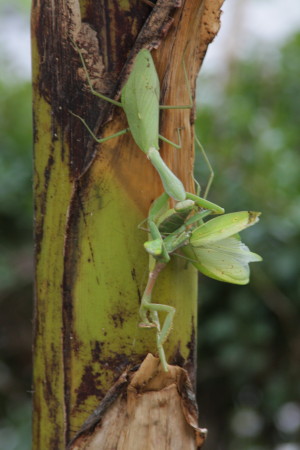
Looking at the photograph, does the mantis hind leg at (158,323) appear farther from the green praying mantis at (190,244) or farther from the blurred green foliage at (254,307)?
the blurred green foliage at (254,307)

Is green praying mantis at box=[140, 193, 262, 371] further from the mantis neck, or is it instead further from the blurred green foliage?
the blurred green foliage

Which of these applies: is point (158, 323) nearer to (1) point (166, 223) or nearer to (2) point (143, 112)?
(1) point (166, 223)

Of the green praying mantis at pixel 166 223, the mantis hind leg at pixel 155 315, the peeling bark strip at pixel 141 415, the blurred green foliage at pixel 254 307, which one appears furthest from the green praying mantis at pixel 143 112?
the blurred green foliage at pixel 254 307

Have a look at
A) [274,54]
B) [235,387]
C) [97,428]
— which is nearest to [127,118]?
[97,428]

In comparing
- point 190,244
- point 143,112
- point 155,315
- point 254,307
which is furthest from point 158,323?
point 254,307

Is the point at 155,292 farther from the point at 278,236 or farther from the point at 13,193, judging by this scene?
the point at 13,193

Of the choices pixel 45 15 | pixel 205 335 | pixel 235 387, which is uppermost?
pixel 45 15

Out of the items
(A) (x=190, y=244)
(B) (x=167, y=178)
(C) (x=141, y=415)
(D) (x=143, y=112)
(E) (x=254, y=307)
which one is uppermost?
(D) (x=143, y=112)
